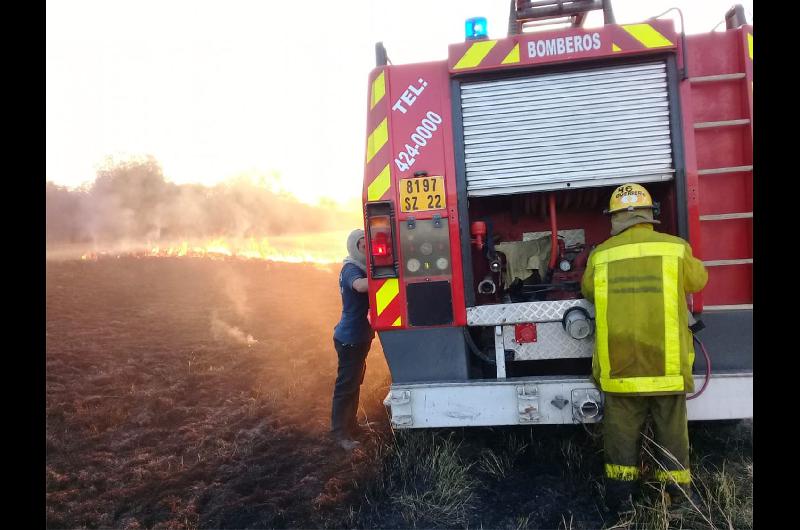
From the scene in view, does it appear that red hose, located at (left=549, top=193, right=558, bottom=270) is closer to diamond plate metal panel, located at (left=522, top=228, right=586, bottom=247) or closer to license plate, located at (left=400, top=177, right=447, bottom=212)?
diamond plate metal panel, located at (left=522, top=228, right=586, bottom=247)

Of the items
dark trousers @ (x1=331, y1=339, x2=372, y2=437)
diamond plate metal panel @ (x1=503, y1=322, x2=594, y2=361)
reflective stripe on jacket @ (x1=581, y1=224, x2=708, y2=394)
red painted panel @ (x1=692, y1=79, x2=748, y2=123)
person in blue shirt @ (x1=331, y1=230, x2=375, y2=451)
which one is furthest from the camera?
dark trousers @ (x1=331, y1=339, x2=372, y2=437)

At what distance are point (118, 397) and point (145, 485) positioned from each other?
2.13 m

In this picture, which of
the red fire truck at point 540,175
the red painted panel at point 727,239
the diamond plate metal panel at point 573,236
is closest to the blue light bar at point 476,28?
the red fire truck at point 540,175

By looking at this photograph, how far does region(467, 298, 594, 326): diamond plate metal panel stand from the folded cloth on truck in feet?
0.98

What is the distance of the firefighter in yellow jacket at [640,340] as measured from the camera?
9.88 ft

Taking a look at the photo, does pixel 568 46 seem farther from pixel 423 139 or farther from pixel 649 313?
pixel 649 313

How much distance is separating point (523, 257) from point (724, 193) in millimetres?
1223

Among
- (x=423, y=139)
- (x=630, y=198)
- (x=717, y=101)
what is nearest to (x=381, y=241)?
(x=423, y=139)

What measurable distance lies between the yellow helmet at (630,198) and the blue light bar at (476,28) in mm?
1250

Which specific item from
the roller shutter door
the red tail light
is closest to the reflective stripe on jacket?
the roller shutter door

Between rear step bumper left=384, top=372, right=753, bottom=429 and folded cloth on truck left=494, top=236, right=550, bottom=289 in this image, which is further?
folded cloth on truck left=494, top=236, right=550, bottom=289

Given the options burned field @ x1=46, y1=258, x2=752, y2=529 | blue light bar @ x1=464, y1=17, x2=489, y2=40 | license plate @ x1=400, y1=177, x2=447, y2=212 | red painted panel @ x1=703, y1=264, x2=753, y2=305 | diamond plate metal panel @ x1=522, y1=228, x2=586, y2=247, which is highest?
blue light bar @ x1=464, y1=17, x2=489, y2=40

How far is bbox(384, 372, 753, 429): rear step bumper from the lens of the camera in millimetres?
3221

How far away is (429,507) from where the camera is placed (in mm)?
3268
